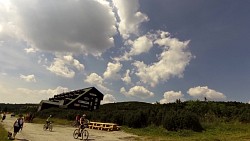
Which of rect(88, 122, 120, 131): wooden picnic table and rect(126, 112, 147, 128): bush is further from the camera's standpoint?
rect(126, 112, 147, 128): bush

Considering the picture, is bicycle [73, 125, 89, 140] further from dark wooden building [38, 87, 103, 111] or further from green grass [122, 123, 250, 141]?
dark wooden building [38, 87, 103, 111]

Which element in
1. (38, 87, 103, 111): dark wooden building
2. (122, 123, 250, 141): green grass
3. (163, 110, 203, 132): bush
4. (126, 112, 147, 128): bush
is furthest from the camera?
(38, 87, 103, 111): dark wooden building

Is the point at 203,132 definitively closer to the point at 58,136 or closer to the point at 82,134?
the point at 82,134

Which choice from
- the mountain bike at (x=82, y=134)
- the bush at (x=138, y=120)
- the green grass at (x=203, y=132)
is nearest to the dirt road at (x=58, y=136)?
the mountain bike at (x=82, y=134)

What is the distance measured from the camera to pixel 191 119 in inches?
1229

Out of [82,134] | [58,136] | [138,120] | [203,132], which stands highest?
[138,120]

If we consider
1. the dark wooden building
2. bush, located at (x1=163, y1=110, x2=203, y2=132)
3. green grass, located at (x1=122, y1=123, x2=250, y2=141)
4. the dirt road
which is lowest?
the dirt road

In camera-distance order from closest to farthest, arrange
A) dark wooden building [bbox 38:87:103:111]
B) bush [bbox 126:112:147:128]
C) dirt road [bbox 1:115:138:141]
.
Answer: dirt road [bbox 1:115:138:141]
bush [bbox 126:112:147:128]
dark wooden building [bbox 38:87:103:111]

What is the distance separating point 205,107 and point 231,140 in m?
26.5

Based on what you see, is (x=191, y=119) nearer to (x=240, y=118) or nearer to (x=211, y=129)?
(x=211, y=129)

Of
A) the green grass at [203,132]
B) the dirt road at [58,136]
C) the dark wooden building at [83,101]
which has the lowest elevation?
the dirt road at [58,136]

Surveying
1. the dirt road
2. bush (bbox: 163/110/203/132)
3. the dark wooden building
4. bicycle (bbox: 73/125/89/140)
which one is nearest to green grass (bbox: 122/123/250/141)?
bush (bbox: 163/110/203/132)

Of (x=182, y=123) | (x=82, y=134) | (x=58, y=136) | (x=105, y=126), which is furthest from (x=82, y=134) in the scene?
(x=105, y=126)

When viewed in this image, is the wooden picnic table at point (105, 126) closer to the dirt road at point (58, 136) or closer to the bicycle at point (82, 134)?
the dirt road at point (58, 136)
